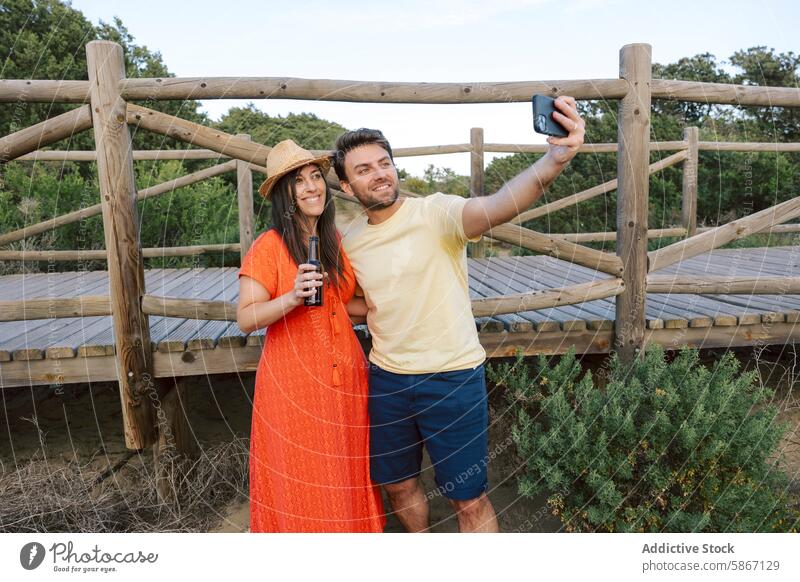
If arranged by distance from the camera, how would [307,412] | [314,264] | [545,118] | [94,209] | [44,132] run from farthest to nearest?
[94,209] → [44,132] → [307,412] → [314,264] → [545,118]

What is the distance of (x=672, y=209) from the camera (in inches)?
387

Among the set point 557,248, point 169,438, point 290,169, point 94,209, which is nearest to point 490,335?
point 557,248

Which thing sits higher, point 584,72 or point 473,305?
point 584,72

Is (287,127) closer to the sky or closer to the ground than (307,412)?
closer to the sky

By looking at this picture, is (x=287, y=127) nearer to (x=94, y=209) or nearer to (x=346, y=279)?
(x=94, y=209)

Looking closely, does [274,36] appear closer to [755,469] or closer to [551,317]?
[551,317]

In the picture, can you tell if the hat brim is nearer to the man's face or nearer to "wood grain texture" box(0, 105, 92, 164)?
the man's face

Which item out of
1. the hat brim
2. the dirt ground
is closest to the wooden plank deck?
the dirt ground

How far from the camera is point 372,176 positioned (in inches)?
95.1

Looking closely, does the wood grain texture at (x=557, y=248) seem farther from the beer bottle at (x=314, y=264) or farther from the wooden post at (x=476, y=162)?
the wooden post at (x=476, y=162)

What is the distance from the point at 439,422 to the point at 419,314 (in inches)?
16.9

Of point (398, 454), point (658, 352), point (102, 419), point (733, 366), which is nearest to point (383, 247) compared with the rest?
Result: point (398, 454)

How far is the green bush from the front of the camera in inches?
109
